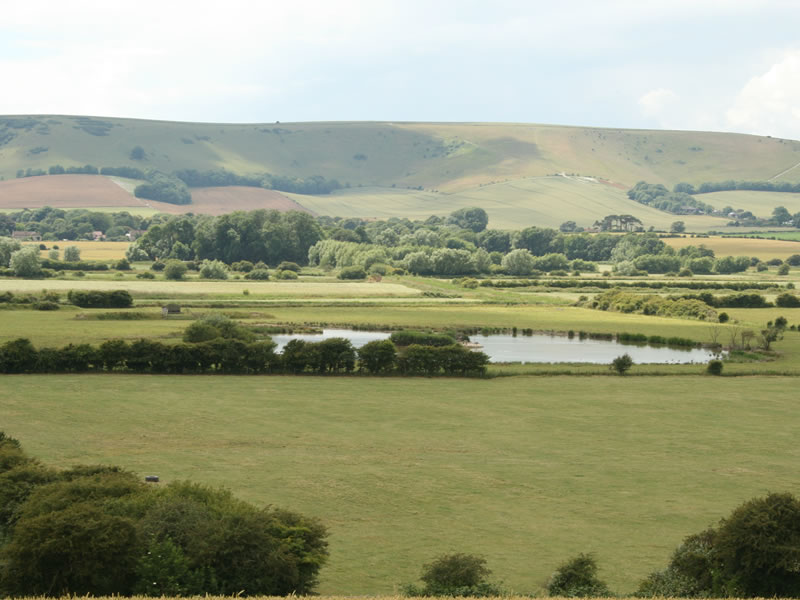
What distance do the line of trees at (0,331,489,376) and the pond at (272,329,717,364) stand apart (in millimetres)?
8797

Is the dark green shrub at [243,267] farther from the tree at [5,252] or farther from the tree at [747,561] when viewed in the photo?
the tree at [747,561]

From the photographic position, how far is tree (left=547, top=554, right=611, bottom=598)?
2444 cm

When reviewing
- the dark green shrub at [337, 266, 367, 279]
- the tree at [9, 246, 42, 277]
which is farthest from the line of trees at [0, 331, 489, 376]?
the dark green shrub at [337, 266, 367, 279]

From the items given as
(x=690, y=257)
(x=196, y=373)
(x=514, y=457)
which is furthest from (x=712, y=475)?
(x=690, y=257)

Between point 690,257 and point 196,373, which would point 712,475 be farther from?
point 690,257

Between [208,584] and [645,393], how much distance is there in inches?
1515

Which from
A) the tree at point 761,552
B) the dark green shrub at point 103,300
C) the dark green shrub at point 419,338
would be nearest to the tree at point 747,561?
the tree at point 761,552

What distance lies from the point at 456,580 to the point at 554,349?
55.3 meters

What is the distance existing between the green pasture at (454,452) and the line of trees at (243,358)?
224 centimetres

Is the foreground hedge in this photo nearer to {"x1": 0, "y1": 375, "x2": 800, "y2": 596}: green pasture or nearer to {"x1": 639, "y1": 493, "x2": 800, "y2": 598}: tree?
{"x1": 0, "y1": 375, "x2": 800, "y2": 596}: green pasture

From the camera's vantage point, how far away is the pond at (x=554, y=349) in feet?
238

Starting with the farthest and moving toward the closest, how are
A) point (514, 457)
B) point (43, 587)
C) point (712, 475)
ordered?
point (514, 457), point (712, 475), point (43, 587)

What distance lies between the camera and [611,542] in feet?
97.2

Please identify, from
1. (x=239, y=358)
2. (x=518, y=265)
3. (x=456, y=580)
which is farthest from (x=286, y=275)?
(x=456, y=580)
